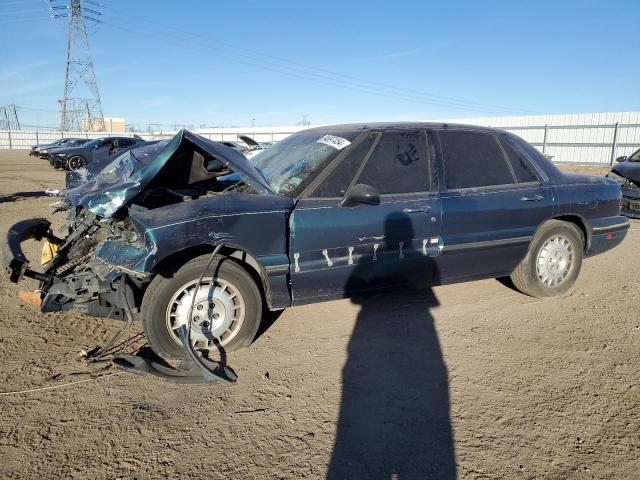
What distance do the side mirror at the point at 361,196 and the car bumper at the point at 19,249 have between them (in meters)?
2.24

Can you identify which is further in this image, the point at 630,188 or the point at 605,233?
the point at 630,188

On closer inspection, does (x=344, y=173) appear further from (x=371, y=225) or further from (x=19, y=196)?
(x=19, y=196)

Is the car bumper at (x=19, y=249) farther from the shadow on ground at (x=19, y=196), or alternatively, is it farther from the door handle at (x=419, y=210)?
the shadow on ground at (x=19, y=196)

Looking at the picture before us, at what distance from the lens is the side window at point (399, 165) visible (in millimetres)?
3561

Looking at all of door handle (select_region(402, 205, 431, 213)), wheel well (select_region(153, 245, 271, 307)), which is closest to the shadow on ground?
wheel well (select_region(153, 245, 271, 307))

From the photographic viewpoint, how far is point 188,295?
9.98ft

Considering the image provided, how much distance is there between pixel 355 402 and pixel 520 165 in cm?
289

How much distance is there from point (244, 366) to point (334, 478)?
1.20 meters

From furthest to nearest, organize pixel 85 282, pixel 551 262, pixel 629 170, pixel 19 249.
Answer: pixel 629 170 → pixel 551 262 → pixel 19 249 → pixel 85 282

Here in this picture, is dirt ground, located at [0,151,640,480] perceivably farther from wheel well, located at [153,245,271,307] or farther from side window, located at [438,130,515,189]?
side window, located at [438,130,515,189]

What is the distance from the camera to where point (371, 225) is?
3.41 metres

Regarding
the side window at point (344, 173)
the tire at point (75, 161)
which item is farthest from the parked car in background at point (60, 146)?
the side window at point (344, 173)

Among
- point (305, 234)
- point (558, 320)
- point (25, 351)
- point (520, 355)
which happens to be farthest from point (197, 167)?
point (558, 320)

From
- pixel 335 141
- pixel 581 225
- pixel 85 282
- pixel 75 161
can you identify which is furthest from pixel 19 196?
pixel 581 225
